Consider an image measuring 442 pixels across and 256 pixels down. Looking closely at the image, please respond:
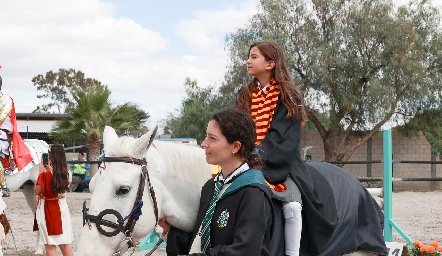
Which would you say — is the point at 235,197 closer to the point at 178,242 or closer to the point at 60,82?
the point at 178,242

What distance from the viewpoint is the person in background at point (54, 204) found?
6.95 metres

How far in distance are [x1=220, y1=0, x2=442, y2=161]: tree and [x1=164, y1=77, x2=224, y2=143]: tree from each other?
2653mm

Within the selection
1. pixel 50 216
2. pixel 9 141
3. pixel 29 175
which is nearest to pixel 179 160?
pixel 9 141

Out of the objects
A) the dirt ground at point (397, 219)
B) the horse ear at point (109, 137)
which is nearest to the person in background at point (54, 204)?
the dirt ground at point (397, 219)

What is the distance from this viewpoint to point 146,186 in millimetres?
2709

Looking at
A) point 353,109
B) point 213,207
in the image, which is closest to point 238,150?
point 213,207

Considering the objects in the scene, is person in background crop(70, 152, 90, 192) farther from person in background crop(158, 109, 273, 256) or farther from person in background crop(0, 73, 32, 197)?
person in background crop(158, 109, 273, 256)

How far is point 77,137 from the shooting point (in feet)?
58.2

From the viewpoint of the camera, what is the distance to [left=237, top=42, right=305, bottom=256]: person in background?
8.93 feet

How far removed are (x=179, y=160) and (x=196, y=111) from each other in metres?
21.8

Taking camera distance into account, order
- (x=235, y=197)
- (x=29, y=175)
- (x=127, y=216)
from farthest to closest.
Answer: (x=29, y=175), (x=127, y=216), (x=235, y=197)

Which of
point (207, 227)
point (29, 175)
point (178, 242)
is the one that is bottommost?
point (29, 175)

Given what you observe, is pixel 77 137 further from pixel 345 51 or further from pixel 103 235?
pixel 103 235

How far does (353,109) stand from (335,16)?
353 cm
